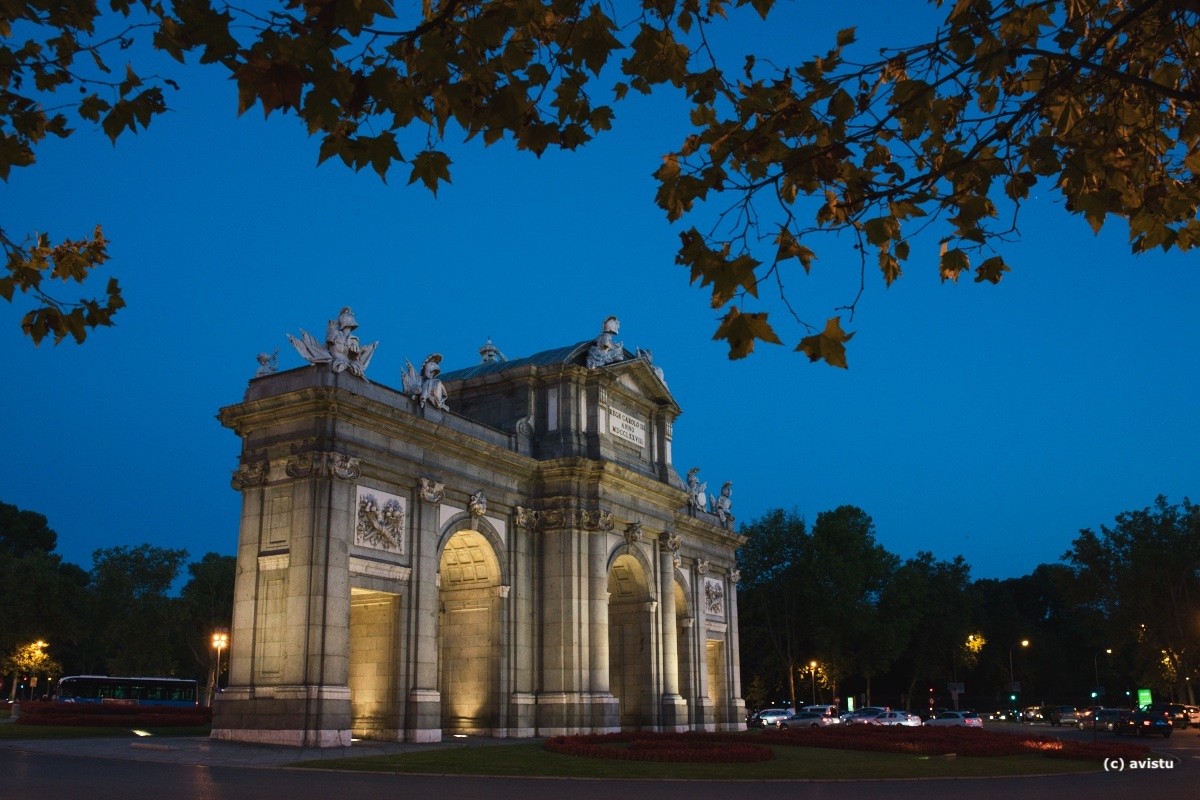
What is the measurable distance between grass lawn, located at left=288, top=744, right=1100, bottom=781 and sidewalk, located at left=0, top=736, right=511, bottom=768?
175cm

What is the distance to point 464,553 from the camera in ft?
138

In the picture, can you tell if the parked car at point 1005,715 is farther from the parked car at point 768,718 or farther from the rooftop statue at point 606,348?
the rooftop statue at point 606,348

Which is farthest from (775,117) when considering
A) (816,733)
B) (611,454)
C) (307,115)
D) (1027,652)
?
(1027,652)

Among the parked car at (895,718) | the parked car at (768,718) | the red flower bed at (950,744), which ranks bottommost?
the parked car at (768,718)

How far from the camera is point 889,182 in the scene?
878 cm

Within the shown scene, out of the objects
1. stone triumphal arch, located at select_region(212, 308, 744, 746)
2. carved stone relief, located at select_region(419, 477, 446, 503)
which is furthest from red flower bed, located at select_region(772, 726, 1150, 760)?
carved stone relief, located at select_region(419, 477, 446, 503)

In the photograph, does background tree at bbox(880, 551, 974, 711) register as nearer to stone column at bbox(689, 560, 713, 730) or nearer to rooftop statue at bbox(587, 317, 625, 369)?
stone column at bbox(689, 560, 713, 730)

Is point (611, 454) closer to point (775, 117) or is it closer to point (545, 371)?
point (545, 371)

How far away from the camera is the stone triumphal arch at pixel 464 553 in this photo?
33094 millimetres

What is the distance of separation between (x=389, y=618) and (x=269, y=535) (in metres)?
5.22

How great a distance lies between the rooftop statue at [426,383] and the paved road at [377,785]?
14765mm

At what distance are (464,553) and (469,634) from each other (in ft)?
10.4

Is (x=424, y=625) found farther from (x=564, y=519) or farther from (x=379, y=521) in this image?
(x=564, y=519)

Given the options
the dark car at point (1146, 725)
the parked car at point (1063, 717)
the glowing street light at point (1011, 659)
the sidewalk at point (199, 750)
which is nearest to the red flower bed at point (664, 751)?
the sidewalk at point (199, 750)
